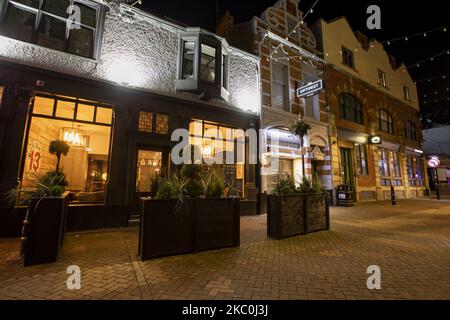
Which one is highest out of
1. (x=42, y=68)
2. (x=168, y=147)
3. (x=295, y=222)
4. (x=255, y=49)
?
(x=255, y=49)

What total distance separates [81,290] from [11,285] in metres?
1.10

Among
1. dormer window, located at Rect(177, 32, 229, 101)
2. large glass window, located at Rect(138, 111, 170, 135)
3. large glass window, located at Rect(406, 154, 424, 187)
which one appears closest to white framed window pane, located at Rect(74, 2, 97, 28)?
dormer window, located at Rect(177, 32, 229, 101)

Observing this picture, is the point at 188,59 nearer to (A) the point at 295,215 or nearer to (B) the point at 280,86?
(B) the point at 280,86

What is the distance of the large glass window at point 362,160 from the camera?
52.4 feet

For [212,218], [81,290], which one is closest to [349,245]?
[212,218]

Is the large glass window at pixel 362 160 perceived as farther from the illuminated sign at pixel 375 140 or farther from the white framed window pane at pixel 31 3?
the white framed window pane at pixel 31 3

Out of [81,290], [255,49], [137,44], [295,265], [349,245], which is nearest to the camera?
[81,290]

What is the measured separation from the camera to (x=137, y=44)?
8.25 meters

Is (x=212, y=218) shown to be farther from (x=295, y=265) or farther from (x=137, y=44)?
(x=137, y=44)

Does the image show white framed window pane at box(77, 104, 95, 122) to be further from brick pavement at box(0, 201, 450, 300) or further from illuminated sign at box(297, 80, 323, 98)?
illuminated sign at box(297, 80, 323, 98)

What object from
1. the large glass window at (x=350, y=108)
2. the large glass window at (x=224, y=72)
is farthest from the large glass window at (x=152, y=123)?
the large glass window at (x=350, y=108)

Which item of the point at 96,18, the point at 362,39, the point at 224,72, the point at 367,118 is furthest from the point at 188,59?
the point at 362,39

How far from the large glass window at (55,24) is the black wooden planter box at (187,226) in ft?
21.6

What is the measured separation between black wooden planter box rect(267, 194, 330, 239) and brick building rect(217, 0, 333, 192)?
400 cm
